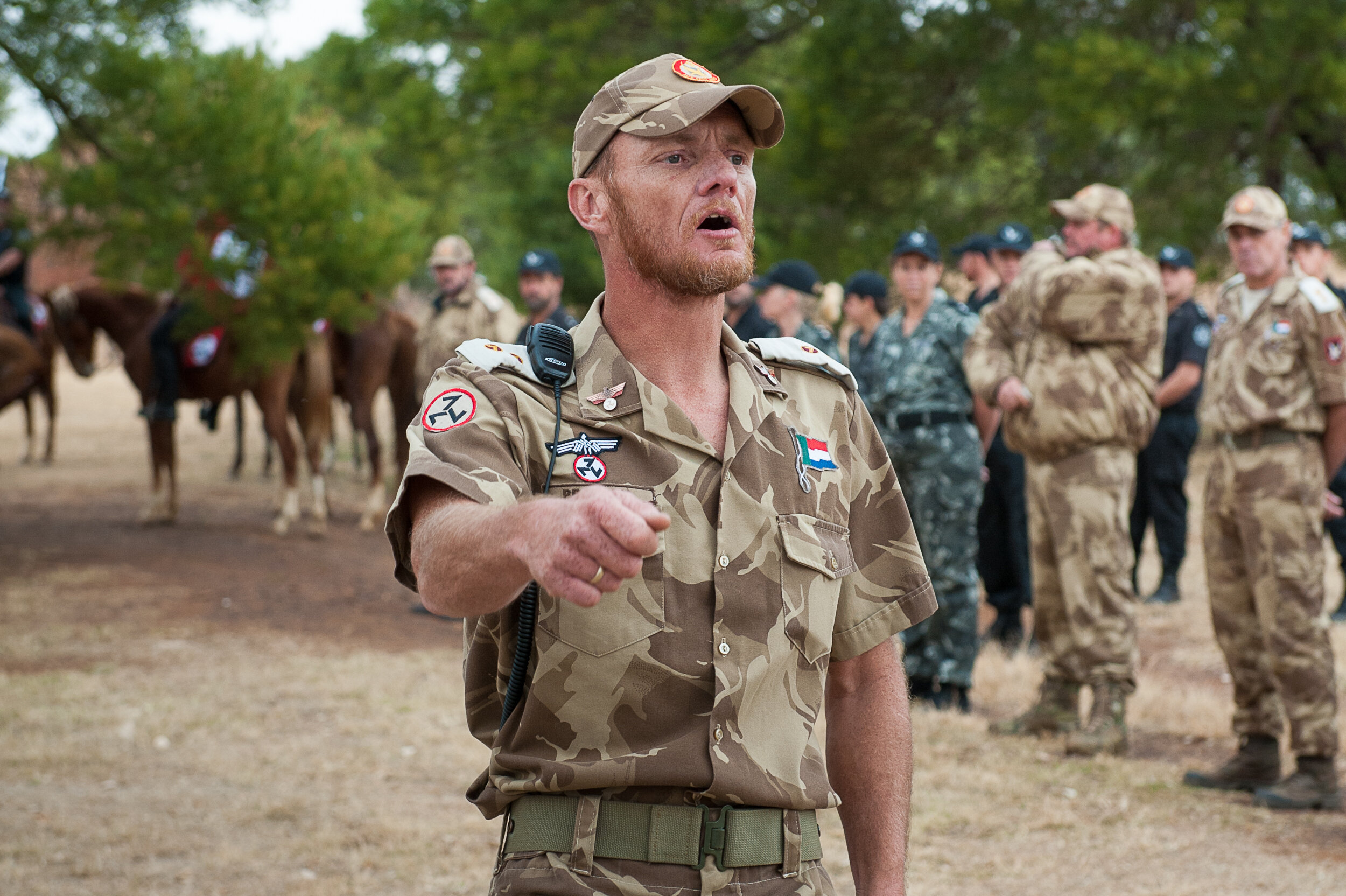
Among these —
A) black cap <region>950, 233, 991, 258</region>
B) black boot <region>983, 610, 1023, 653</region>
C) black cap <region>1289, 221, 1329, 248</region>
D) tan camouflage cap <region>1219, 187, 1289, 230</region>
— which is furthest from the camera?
black cap <region>950, 233, 991, 258</region>

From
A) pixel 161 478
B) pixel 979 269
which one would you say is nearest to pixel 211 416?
pixel 161 478

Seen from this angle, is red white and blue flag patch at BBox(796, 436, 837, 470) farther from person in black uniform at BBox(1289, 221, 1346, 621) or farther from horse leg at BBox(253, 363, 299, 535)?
horse leg at BBox(253, 363, 299, 535)

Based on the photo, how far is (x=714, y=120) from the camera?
2123 mm

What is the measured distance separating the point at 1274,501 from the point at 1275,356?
0.59m

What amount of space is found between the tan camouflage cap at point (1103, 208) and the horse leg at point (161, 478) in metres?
8.65

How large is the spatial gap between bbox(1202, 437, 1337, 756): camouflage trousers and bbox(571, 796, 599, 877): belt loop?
4372 mm

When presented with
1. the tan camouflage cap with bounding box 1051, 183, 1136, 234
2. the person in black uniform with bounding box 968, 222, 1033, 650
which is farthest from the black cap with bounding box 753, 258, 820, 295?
the tan camouflage cap with bounding box 1051, 183, 1136, 234

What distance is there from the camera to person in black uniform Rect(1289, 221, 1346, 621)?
8812 mm

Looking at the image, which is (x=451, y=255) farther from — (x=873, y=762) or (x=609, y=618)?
(x=609, y=618)

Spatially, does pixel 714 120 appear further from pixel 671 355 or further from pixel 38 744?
pixel 38 744

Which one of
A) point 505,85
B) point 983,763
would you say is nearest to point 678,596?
point 983,763

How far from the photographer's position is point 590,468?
198cm

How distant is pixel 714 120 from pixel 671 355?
0.37m

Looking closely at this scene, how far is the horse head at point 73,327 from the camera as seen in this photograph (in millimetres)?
12656
